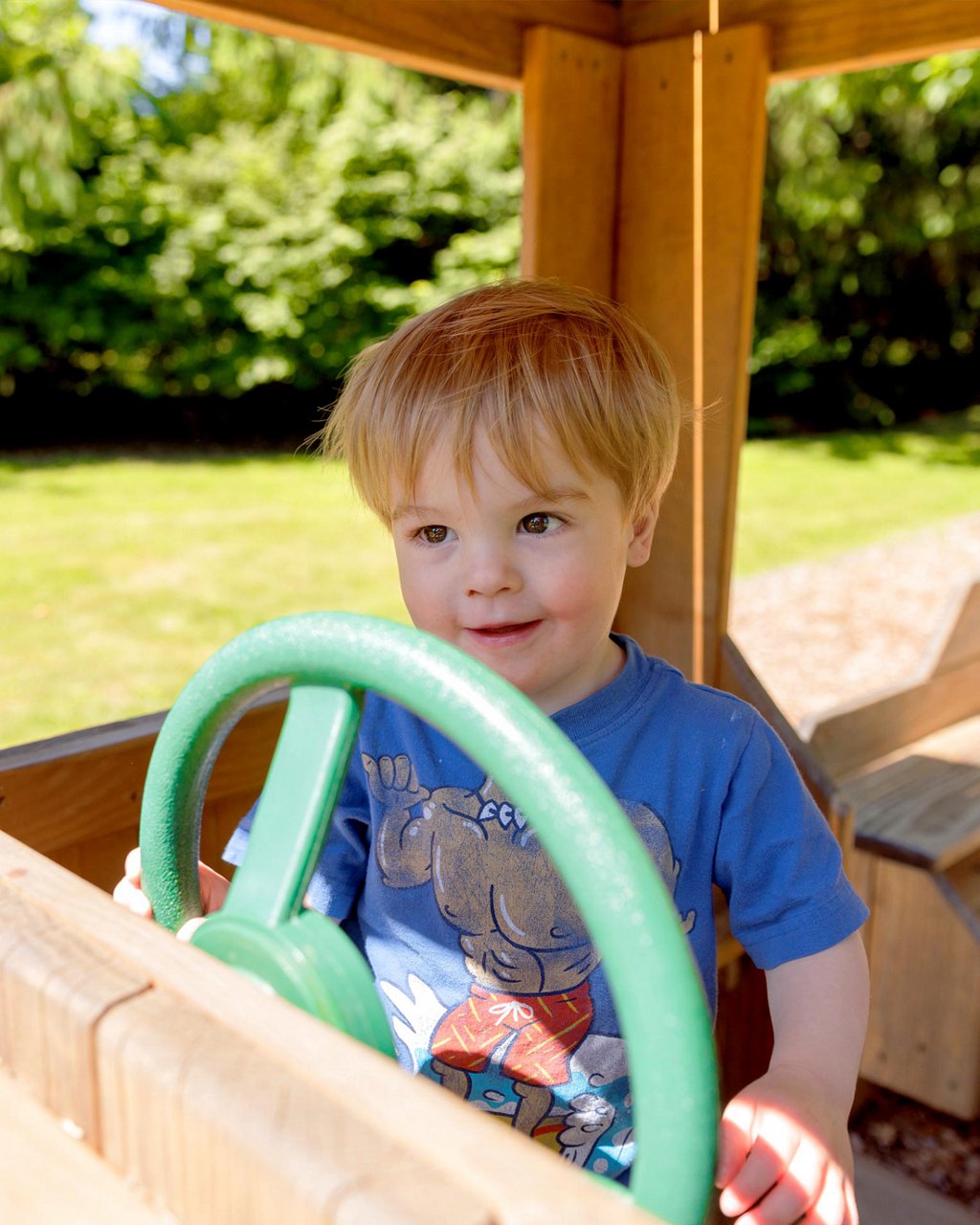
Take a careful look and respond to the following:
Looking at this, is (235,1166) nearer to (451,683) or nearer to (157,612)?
(451,683)

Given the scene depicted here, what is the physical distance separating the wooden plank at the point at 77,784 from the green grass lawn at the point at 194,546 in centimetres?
294

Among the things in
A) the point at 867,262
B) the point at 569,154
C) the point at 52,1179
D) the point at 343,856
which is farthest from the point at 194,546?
the point at 867,262

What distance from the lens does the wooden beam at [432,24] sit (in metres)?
1.73

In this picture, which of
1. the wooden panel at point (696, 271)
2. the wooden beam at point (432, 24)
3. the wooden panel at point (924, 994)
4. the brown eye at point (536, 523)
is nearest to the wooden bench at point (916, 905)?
the wooden panel at point (924, 994)

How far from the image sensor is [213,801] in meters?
1.83

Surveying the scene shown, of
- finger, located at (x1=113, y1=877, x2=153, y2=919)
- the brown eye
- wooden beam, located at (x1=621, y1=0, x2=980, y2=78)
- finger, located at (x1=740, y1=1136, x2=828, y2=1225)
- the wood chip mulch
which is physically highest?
wooden beam, located at (x1=621, y1=0, x2=980, y2=78)

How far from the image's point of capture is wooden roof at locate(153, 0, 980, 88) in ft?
5.90

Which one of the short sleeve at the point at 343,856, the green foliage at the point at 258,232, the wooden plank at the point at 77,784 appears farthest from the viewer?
the green foliage at the point at 258,232

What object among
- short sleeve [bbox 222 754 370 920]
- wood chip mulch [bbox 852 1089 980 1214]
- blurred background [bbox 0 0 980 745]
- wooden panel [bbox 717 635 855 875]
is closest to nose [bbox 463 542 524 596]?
short sleeve [bbox 222 754 370 920]

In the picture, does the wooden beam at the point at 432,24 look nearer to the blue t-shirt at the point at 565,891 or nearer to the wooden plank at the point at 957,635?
the blue t-shirt at the point at 565,891

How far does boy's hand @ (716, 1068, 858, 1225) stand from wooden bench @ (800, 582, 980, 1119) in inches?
58.5

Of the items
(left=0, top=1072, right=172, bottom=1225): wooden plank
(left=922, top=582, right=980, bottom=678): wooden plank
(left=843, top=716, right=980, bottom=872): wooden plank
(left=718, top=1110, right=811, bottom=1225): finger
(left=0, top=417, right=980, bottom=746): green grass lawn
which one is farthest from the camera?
(left=0, top=417, right=980, bottom=746): green grass lawn

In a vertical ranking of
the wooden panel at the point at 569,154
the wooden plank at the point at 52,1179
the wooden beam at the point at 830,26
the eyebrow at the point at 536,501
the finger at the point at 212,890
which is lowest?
the finger at the point at 212,890

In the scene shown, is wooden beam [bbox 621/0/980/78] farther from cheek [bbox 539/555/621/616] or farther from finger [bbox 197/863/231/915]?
finger [bbox 197/863/231/915]
